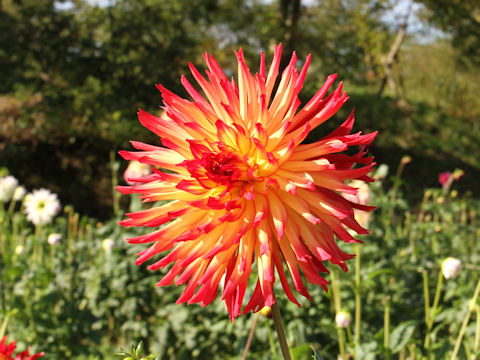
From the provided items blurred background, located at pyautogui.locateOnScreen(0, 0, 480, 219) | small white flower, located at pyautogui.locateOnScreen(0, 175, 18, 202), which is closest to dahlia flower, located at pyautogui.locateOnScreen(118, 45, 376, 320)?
small white flower, located at pyautogui.locateOnScreen(0, 175, 18, 202)

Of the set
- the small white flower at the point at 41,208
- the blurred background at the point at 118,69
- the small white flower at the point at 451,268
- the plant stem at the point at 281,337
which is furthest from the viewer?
the blurred background at the point at 118,69

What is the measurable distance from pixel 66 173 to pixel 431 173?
6821 mm

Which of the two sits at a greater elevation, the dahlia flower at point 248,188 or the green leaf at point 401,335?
the dahlia flower at point 248,188

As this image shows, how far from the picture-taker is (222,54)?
33.2ft

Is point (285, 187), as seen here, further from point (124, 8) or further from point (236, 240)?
point (124, 8)

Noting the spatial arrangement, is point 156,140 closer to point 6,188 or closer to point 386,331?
point 6,188

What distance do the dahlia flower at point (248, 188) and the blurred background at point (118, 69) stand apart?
540cm

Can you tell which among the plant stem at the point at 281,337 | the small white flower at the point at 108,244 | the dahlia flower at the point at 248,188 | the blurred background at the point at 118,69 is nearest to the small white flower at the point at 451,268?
the dahlia flower at the point at 248,188

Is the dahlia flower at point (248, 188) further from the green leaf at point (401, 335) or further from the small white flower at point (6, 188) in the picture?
the small white flower at point (6, 188)

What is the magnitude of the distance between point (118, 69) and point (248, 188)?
643cm

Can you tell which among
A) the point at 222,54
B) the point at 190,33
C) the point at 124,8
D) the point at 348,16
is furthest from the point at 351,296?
the point at 348,16

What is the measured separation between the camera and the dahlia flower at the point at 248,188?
858 mm

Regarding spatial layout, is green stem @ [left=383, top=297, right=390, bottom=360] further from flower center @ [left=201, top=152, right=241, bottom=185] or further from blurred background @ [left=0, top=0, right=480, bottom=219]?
blurred background @ [left=0, top=0, right=480, bottom=219]

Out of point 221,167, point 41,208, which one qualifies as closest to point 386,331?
point 221,167
